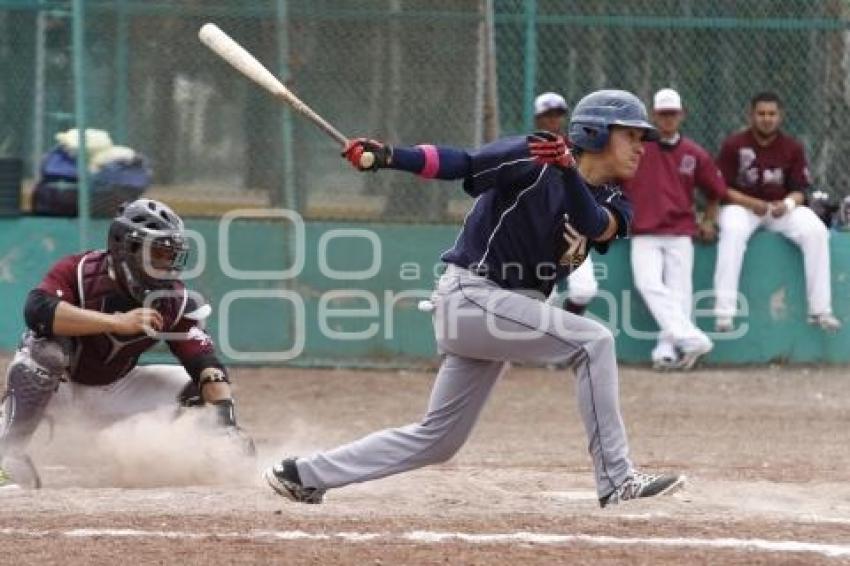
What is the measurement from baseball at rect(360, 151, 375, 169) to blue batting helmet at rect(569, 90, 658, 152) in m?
0.88

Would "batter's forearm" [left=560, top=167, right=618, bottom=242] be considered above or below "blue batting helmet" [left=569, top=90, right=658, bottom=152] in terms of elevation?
below

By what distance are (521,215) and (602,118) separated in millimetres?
482

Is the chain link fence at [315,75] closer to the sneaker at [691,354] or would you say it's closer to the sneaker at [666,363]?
the sneaker at [666,363]

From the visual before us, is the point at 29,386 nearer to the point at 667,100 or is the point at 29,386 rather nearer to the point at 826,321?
the point at 667,100

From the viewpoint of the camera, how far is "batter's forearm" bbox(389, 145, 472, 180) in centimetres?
604

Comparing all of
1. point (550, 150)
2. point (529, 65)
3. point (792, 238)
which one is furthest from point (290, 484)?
point (792, 238)

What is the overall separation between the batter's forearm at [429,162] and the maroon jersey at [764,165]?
653 cm

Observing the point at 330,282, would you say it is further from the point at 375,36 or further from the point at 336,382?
the point at 375,36

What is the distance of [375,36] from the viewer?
11.9m

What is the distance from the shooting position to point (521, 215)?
6.33 meters

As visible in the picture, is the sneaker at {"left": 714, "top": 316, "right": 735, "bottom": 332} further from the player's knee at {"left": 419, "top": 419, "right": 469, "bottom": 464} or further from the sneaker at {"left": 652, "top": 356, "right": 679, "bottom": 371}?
the player's knee at {"left": 419, "top": 419, "right": 469, "bottom": 464}

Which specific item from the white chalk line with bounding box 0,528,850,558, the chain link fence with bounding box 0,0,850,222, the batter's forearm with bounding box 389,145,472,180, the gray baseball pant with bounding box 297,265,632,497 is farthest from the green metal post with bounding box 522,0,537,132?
the white chalk line with bounding box 0,528,850,558

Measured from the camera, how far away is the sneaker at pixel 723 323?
1222 centimetres

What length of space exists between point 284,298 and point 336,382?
736 millimetres
